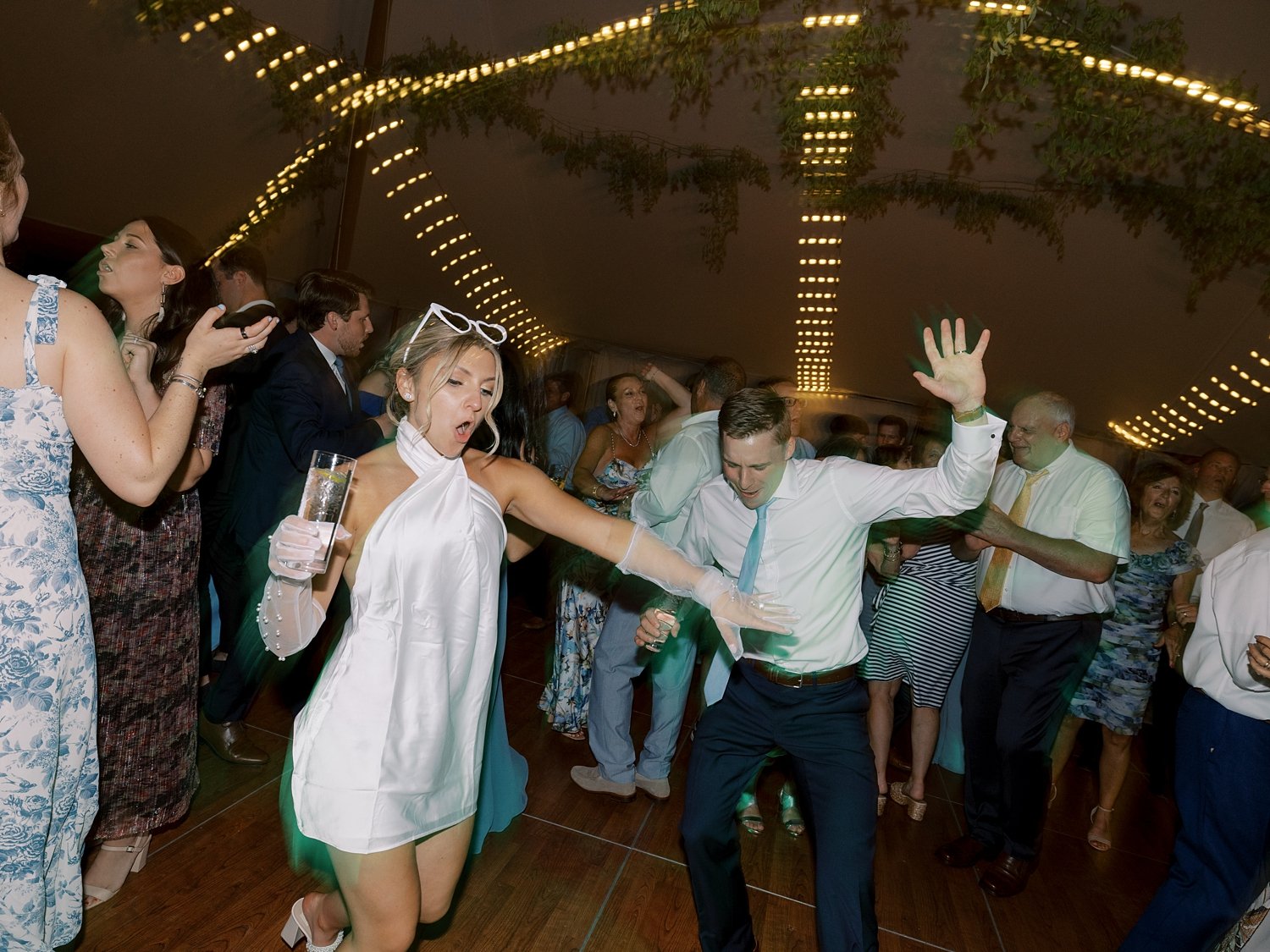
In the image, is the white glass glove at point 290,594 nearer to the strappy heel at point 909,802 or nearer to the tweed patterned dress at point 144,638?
the tweed patterned dress at point 144,638

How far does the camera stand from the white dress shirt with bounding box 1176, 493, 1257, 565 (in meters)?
4.04

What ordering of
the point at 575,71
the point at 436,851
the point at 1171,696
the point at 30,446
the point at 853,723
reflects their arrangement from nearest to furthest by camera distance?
the point at 30,446 → the point at 436,851 → the point at 853,723 → the point at 1171,696 → the point at 575,71

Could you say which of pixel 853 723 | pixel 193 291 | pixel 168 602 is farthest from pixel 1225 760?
pixel 193 291

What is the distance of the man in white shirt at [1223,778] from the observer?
1.99 metres

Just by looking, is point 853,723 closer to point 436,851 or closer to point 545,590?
point 436,851

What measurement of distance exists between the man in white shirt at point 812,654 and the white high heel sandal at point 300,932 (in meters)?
0.89

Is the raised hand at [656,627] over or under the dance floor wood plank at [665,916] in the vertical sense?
over

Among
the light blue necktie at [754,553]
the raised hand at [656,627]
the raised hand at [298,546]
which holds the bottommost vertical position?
the raised hand at [656,627]

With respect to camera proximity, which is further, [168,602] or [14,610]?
[168,602]

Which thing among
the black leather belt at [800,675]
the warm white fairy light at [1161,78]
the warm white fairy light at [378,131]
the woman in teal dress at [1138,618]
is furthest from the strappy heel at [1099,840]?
the warm white fairy light at [378,131]

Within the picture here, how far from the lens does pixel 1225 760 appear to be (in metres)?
2.03

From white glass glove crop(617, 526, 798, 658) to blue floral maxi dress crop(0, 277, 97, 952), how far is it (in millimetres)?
1065

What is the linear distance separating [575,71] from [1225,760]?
585 cm

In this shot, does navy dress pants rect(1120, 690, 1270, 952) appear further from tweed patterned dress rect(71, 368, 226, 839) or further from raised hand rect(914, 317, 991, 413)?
tweed patterned dress rect(71, 368, 226, 839)
